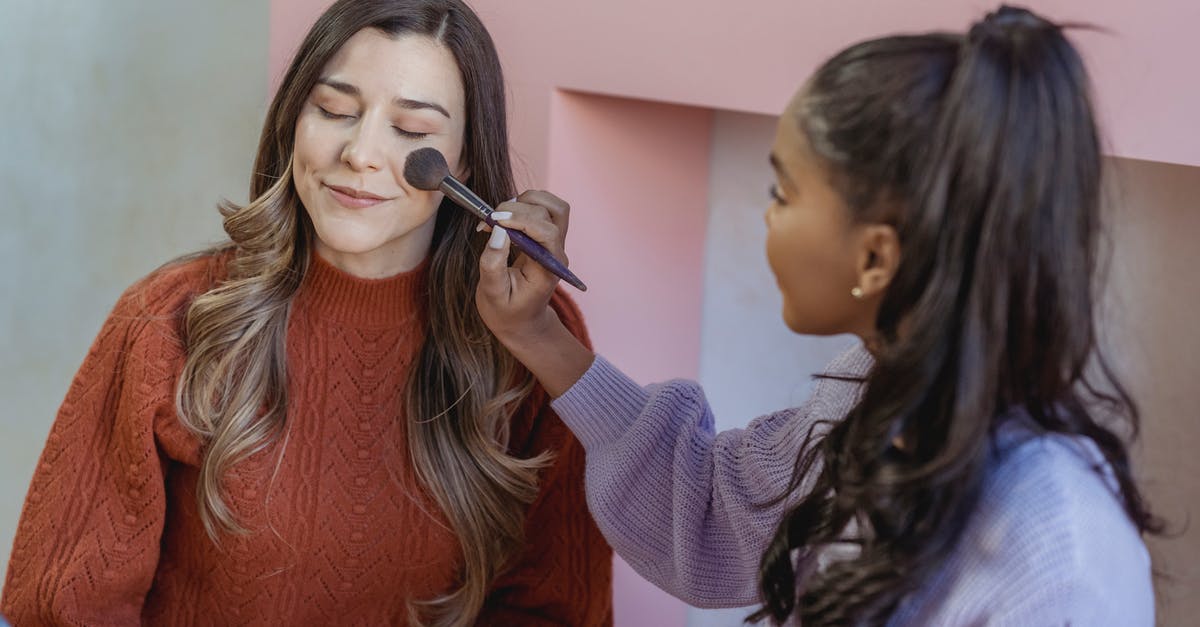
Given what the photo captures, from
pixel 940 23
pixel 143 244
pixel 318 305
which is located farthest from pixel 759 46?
pixel 143 244

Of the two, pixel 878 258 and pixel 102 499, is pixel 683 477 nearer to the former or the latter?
pixel 878 258

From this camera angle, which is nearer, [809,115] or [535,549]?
[809,115]

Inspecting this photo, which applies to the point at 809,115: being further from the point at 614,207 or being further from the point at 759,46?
the point at 614,207

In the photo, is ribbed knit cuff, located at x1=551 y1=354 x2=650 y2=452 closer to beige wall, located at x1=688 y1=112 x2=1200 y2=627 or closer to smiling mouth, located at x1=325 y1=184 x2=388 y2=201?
smiling mouth, located at x1=325 y1=184 x2=388 y2=201

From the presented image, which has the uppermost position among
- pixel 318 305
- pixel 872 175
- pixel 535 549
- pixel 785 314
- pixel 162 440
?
pixel 872 175

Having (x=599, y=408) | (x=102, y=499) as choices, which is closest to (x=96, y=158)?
(x=102, y=499)

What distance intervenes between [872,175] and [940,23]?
439 millimetres

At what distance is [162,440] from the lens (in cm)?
121

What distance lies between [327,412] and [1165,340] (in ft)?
2.53

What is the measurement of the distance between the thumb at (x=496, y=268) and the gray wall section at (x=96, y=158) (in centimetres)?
80

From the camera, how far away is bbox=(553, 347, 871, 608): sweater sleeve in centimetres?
107

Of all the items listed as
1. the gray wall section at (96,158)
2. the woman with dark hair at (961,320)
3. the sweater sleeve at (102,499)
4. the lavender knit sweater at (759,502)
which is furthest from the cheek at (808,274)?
the gray wall section at (96,158)

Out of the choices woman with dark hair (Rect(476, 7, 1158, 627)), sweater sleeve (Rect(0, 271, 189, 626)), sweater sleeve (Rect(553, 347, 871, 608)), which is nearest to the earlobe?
woman with dark hair (Rect(476, 7, 1158, 627))

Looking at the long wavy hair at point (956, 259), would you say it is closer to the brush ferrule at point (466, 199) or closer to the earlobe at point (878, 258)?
the earlobe at point (878, 258)
